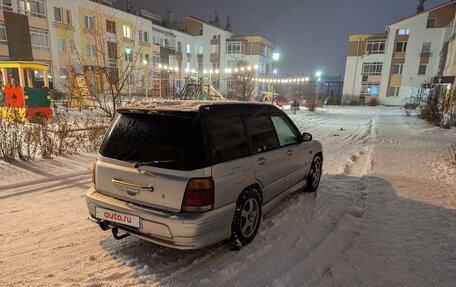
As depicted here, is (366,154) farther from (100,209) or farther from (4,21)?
(4,21)

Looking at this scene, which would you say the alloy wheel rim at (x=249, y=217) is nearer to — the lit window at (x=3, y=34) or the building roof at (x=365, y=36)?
the lit window at (x=3, y=34)

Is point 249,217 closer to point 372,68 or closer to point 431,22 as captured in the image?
point 372,68

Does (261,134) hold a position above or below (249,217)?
above

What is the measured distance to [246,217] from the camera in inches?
134

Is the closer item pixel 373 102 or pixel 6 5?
pixel 6 5

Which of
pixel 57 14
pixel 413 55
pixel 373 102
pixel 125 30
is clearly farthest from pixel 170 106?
pixel 413 55

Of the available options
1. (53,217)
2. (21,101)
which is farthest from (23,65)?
(53,217)

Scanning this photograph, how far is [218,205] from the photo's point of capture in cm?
291

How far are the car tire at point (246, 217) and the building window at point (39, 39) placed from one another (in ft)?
106

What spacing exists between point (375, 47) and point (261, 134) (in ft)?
160

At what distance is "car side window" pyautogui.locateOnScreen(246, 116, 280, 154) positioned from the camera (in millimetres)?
3631

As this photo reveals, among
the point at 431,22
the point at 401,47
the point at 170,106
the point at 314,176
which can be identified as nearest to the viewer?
the point at 170,106

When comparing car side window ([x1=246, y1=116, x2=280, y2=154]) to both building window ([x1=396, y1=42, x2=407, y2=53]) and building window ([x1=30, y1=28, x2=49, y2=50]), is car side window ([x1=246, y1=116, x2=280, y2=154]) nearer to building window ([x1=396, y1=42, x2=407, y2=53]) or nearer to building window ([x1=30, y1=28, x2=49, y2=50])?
building window ([x1=30, y1=28, x2=49, y2=50])

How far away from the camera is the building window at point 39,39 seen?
88.7 ft
